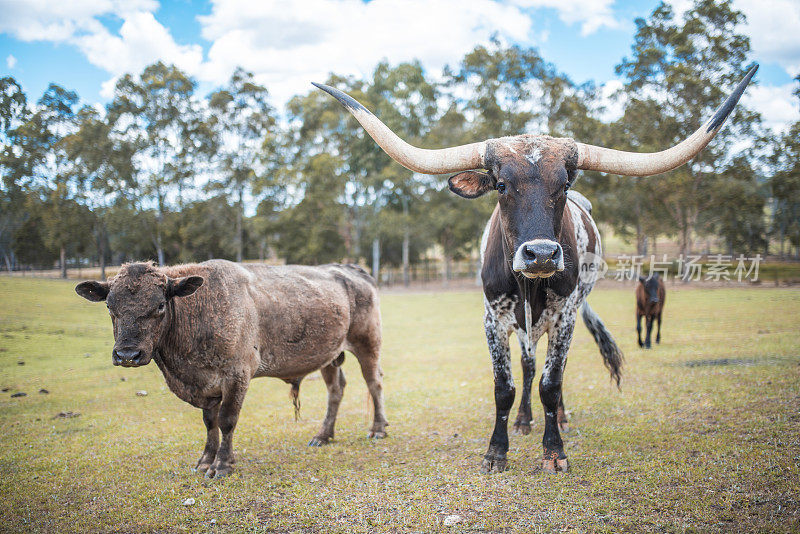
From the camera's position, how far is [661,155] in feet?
14.2

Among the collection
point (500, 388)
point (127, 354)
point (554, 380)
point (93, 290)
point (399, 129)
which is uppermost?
point (399, 129)

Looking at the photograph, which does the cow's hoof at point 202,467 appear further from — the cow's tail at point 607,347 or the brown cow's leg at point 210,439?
Result: the cow's tail at point 607,347

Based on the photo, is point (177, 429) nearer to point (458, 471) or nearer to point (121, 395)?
point (121, 395)

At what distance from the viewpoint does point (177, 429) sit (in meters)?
6.50

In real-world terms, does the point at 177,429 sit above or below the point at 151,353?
below

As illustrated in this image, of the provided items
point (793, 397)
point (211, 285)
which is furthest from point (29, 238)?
point (793, 397)

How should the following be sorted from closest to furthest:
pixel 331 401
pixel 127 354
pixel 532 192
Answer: pixel 532 192
pixel 127 354
pixel 331 401

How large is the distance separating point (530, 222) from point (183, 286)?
328cm

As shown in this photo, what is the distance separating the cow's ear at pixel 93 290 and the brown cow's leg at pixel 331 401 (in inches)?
Answer: 107

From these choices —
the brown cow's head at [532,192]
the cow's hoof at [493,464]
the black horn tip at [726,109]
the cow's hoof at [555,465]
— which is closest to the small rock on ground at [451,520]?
the cow's hoof at [493,464]

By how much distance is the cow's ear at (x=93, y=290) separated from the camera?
4480 mm

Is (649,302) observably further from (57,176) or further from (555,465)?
(57,176)

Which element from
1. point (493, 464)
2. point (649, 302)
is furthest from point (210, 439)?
point (649, 302)

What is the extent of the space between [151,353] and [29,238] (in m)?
6.86
